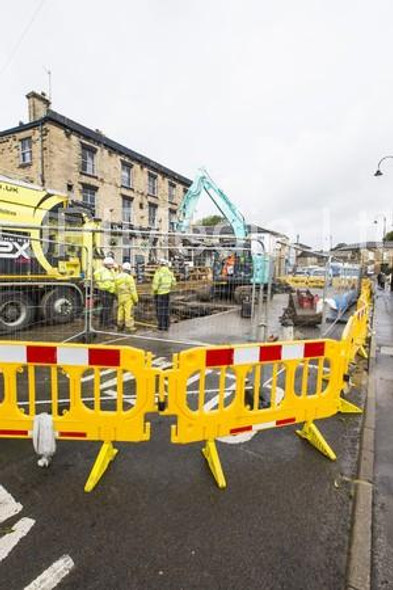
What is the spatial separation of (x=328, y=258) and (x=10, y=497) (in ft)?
25.1

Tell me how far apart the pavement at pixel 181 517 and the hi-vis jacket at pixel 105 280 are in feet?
16.8

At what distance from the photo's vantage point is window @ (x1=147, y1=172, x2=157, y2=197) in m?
26.1

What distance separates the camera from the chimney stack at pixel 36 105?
736 inches

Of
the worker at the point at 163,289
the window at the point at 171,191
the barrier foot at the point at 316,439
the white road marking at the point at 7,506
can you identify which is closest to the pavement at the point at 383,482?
the barrier foot at the point at 316,439

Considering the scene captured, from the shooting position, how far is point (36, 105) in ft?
61.6

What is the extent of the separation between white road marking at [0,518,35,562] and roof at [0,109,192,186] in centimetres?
2015

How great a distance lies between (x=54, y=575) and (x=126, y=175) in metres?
24.5

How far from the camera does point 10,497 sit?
8.96ft

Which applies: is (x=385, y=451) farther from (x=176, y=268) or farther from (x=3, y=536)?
(x=176, y=268)

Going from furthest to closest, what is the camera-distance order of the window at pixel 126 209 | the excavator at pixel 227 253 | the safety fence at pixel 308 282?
1. the window at pixel 126 209
2. the safety fence at pixel 308 282
3. the excavator at pixel 227 253

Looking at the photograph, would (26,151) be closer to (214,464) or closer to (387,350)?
(387,350)

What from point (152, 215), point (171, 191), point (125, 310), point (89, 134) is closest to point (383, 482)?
point (125, 310)

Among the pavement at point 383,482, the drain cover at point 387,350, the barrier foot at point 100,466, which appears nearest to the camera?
the pavement at point 383,482

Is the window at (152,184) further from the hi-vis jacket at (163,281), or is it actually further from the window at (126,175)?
the hi-vis jacket at (163,281)
